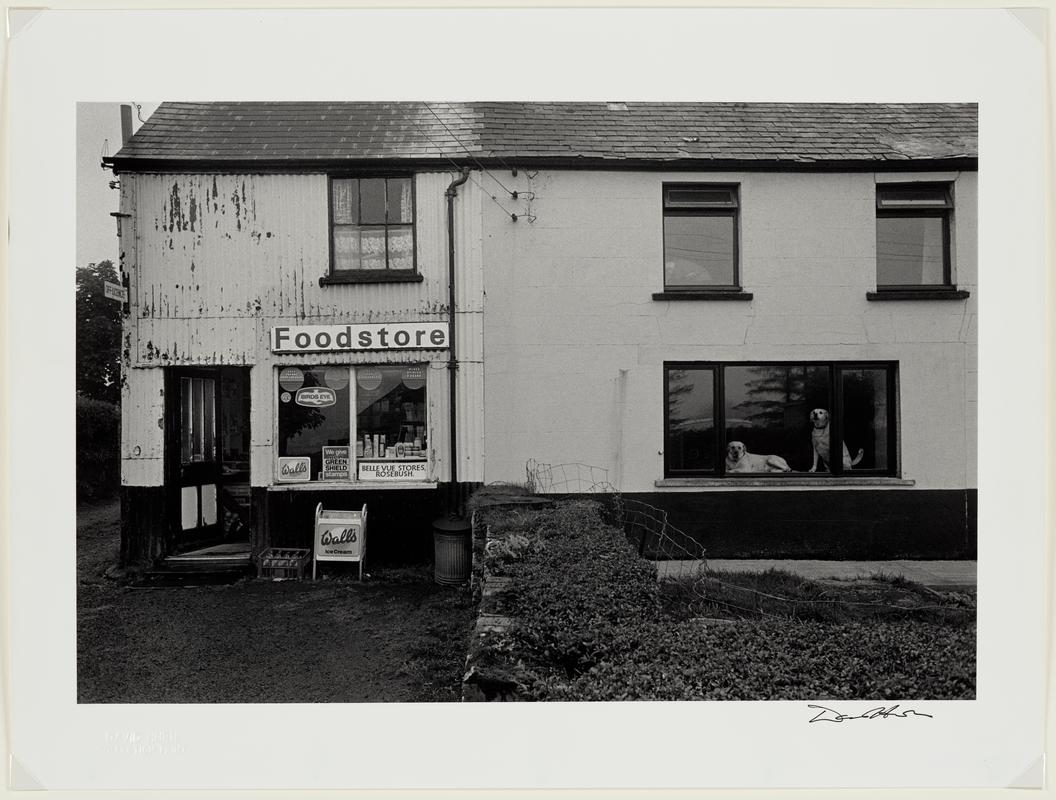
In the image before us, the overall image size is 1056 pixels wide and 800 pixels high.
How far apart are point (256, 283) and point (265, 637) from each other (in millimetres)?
4190

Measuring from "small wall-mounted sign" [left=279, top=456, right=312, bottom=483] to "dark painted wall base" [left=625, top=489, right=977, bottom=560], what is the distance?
4.08 meters

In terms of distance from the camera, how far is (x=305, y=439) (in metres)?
7.41

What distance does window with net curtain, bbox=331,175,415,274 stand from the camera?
723 cm

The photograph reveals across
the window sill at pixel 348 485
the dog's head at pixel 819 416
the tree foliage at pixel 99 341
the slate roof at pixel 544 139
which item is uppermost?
the slate roof at pixel 544 139

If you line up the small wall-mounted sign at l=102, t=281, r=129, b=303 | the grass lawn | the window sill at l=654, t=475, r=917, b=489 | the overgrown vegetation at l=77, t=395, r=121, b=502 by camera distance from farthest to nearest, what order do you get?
the window sill at l=654, t=475, r=917, b=489, the small wall-mounted sign at l=102, t=281, r=129, b=303, the overgrown vegetation at l=77, t=395, r=121, b=502, the grass lawn

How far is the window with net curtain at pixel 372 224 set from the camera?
723 cm

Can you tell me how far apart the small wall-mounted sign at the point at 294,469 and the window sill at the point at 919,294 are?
7359 mm

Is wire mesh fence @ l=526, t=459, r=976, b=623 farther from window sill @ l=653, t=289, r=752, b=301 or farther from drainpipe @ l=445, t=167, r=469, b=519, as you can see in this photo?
window sill @ l=653, t=289, r=752, b=301

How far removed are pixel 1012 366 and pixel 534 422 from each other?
464cm

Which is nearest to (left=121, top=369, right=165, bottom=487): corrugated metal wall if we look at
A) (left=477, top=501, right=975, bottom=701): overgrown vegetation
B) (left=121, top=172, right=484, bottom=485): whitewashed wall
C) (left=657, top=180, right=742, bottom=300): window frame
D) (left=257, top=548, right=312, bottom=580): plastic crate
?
(left=121, top=172, right=484, bottom=485): whitewashed wall

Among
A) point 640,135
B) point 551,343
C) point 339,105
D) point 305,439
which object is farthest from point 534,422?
point 339,105
